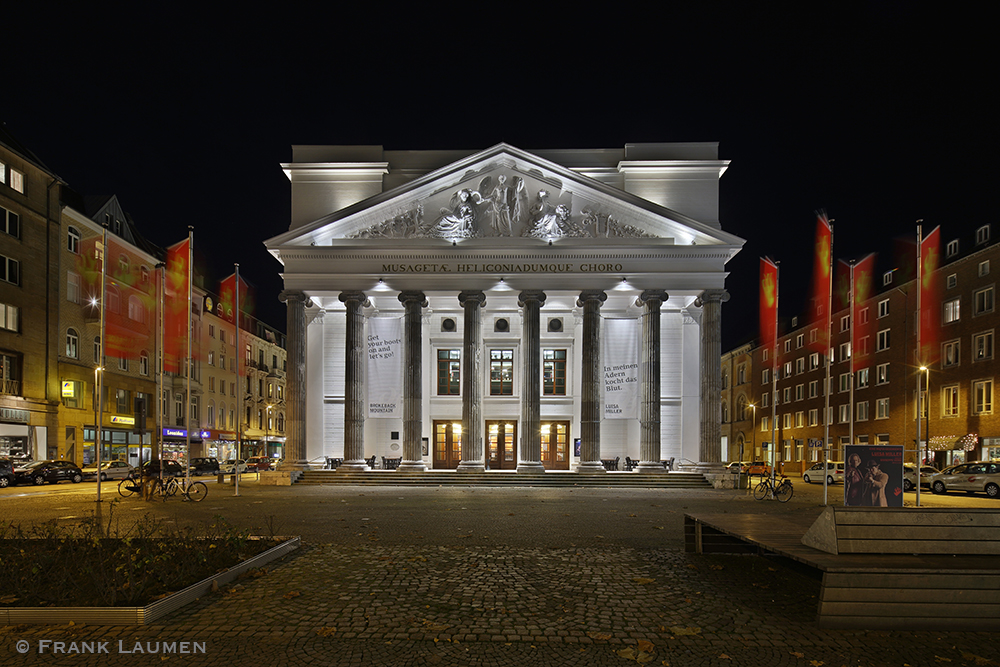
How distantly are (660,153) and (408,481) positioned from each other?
2119 centimetres

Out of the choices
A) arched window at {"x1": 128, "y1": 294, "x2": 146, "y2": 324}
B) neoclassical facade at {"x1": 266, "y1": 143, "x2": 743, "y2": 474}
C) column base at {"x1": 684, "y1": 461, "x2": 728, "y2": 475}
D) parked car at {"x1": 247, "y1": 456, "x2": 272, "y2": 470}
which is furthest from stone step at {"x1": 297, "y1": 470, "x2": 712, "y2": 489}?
arched window at {"x1": 128, "y1": 294, "x2": 146, "y2": 324}

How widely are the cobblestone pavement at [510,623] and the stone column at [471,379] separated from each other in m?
25.5

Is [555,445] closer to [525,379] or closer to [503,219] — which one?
[525,379]

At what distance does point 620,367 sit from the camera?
38.6m

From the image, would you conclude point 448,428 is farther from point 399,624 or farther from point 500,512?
point 399,624

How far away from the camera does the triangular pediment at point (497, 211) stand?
120 ft

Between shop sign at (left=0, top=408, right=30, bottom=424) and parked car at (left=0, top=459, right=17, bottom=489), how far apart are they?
220 inches

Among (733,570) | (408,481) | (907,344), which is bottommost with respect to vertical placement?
(408,481)

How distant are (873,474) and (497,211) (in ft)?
76.8

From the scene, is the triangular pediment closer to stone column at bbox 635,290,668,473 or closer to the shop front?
stone column at bbox 635,290,668,473

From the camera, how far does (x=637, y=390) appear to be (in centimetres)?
3897

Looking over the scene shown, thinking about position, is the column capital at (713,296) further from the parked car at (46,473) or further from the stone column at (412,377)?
the parked car at (46,473)

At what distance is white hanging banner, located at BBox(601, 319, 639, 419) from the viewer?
1484 inches

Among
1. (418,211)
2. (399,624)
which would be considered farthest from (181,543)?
(418,211)
